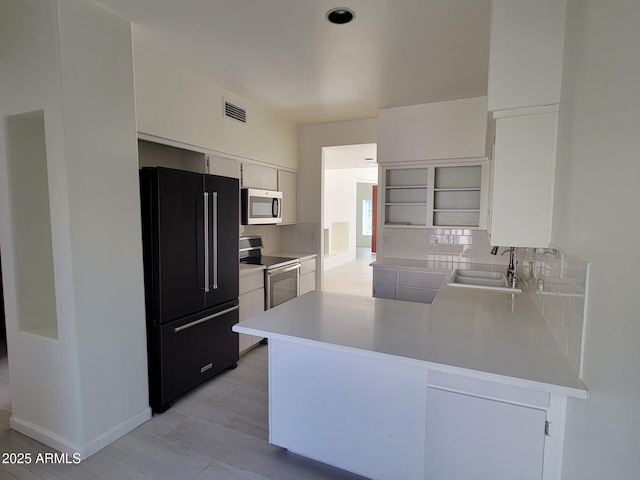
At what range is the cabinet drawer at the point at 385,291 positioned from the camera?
3.78 metres

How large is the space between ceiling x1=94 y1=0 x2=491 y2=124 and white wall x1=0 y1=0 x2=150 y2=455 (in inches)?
14.7

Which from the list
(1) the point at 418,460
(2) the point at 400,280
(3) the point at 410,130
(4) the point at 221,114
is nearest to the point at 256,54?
(4) the point at 221,114

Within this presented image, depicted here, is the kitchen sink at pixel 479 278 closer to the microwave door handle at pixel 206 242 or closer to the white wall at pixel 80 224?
the microwave door handle at pixel 206 242

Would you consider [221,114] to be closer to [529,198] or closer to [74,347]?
[74,347]

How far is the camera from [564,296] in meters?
1.48

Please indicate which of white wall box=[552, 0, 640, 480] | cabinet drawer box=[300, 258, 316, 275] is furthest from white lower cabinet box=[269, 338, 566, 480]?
cabinet drawer box=[300, 258, 316, 275]

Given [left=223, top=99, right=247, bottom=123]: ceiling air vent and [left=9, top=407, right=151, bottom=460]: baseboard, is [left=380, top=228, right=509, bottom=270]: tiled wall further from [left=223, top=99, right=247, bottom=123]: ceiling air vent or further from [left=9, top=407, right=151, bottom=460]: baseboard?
[left=9, top=407, right=151, bottom=460]: baseboard

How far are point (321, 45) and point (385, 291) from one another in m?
2.54

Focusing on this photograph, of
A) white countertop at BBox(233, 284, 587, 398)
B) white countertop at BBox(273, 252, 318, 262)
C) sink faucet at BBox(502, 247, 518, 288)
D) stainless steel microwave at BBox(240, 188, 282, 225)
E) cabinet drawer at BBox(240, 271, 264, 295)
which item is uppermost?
stainless steel microwave at BBox(240, 188, 282, 225)

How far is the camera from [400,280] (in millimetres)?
3738

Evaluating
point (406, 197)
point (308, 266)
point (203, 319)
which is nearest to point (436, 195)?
point (406, 197)

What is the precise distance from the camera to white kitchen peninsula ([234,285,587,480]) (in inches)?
52.7

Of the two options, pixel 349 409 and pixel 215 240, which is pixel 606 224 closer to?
pixel 349 409

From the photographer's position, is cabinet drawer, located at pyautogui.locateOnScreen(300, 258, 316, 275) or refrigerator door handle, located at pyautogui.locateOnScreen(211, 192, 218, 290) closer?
refrigerator door handle, located at pyautogui.locateOnScreen(211, 192, 218, 290)
